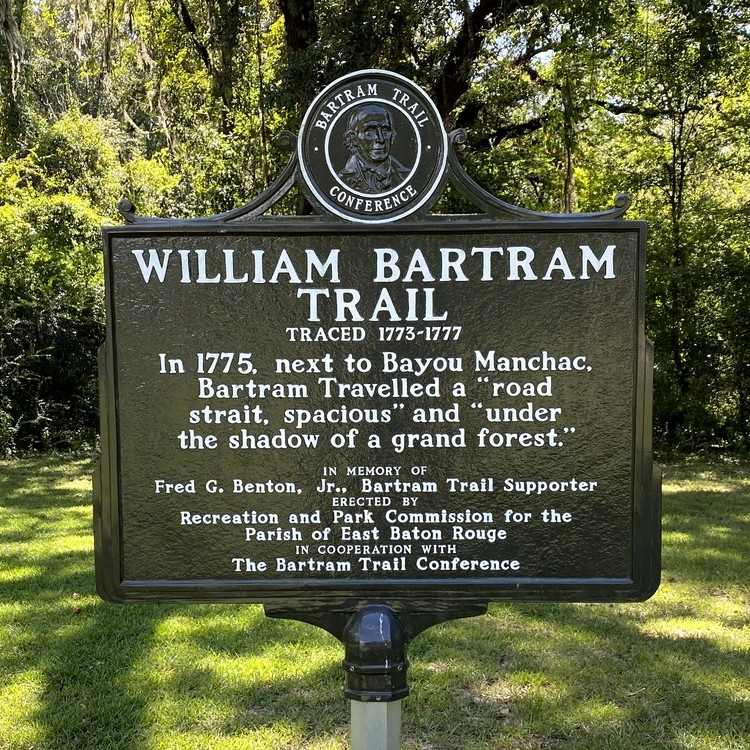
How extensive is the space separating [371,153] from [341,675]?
279cm

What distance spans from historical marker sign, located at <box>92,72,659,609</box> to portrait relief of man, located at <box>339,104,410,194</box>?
0.5 inches

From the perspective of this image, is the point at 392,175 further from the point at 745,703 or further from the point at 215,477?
the point at 745,703

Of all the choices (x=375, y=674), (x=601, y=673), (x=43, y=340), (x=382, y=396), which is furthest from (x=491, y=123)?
(x=375, y=674)

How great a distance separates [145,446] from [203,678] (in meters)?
2.08

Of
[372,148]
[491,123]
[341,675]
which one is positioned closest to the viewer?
[372,148]

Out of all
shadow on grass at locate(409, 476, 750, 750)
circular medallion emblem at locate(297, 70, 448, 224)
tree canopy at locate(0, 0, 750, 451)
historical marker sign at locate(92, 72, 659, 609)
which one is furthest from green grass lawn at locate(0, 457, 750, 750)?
tree canopy at locate(0, 0, 750, 451)

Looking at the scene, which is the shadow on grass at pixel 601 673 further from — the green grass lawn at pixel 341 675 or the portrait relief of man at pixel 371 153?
the portrait relief of man at pixel 371 153

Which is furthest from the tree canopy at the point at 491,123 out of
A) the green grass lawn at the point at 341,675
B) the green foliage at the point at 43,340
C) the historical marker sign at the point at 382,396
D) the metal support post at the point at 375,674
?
the metal support post at the point at 375,674

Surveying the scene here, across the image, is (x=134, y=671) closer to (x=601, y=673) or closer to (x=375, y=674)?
(x=375, y=674)

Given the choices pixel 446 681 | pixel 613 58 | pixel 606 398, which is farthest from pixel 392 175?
pixel 613 58

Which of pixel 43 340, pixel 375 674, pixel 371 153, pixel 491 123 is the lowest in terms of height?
pixel 375 674

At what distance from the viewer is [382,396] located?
7.41 ft

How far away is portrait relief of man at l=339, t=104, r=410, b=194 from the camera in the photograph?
219 cm

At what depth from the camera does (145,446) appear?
228 centimetres
